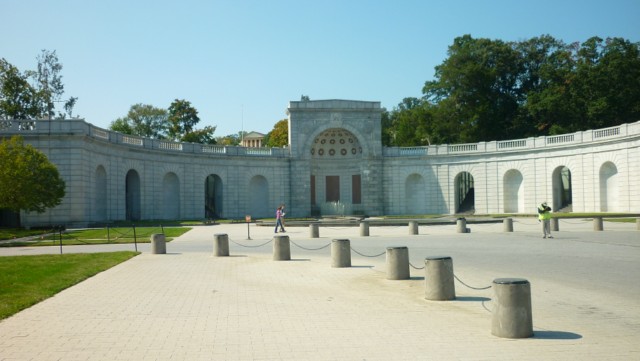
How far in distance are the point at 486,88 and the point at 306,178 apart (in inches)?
1004

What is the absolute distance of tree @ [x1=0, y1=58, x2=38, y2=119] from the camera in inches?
2352

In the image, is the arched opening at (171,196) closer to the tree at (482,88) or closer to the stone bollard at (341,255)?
the tree at (482,88)

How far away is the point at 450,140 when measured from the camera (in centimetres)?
7550

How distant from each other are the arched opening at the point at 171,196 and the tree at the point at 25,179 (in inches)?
739

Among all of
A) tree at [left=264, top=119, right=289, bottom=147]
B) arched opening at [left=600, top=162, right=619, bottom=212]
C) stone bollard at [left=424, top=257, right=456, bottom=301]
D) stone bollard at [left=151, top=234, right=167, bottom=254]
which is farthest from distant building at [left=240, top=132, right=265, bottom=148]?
stone bollard at [left=424, top=257, right=456, bottom=301]

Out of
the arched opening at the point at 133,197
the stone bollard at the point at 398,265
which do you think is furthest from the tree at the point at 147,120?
the stone bollard at the point at 398,265

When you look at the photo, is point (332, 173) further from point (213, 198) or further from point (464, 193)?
point (464, 193)

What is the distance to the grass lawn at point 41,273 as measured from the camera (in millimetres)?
13945

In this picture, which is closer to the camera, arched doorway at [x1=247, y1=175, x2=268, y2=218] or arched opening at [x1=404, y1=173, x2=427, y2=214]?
arched opening at [x1=404, y1=173, x2=427, y2=214]

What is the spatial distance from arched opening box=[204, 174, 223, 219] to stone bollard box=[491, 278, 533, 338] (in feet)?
174

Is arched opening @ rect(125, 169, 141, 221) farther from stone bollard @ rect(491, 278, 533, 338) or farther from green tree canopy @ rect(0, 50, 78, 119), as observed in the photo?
stone bollard @ rect(491, 278, 533, 338)

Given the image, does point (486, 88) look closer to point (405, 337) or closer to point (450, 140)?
point (450, 140)

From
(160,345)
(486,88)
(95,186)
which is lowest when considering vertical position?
(160,345)

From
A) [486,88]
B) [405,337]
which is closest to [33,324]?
[405,337]
